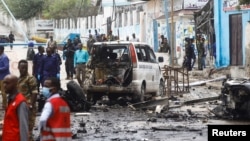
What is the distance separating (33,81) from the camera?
985cm

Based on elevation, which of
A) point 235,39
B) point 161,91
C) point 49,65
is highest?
point 235,39

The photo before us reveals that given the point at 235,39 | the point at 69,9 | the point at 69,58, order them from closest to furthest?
the point at 69,58 < the point at 235,39 < the point at 69,9

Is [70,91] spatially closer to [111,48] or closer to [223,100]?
[111,48]

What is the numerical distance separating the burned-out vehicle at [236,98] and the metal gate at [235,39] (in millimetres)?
14477

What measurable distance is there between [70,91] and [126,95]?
84.7 inches

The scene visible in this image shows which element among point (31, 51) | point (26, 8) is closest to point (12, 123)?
point (31, 51)

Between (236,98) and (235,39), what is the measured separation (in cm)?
1577

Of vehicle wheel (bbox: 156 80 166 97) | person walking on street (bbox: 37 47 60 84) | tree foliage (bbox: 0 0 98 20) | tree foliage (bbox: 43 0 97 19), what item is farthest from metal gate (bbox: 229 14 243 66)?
tree foliage (bbox: 43 0 97 19)

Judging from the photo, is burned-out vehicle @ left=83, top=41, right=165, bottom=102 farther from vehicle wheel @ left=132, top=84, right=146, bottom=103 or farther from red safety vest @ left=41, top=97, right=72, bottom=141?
red safety vest @ left=41, top=97, right=72, bottom=141

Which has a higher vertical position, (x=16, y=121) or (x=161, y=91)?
(x=16, y=121)

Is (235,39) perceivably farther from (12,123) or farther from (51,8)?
(51,8)

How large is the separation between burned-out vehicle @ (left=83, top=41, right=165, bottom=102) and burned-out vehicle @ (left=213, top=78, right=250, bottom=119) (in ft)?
11.8

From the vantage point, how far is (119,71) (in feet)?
55.0

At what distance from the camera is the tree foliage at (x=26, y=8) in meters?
77.3
